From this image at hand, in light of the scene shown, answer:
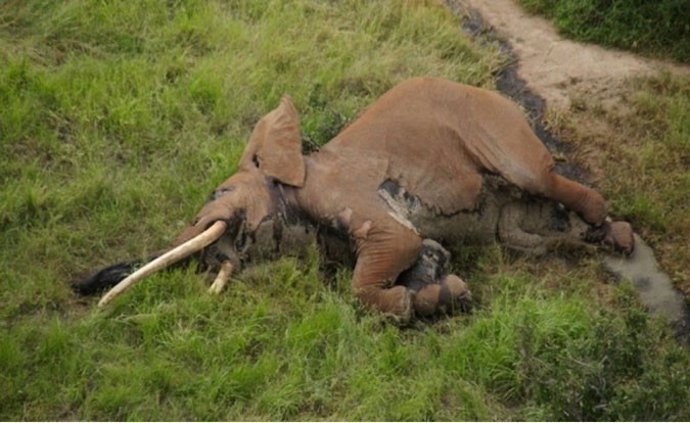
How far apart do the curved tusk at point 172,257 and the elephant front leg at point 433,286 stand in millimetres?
1053

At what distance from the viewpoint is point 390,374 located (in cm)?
606

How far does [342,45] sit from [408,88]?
5.91ft

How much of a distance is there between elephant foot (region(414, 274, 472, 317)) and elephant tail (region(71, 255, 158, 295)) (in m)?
1.46

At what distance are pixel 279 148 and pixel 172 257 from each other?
986 mm

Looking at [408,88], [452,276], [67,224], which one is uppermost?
[408,88]

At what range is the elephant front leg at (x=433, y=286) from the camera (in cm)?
662

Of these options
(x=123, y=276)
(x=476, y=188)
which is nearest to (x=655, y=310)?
(x=476, y=188)

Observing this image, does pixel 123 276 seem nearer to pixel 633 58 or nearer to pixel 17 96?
pixel 17 96

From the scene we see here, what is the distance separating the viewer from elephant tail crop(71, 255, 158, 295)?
21.7ft

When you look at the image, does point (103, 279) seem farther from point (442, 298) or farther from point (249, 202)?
point (442, 298)

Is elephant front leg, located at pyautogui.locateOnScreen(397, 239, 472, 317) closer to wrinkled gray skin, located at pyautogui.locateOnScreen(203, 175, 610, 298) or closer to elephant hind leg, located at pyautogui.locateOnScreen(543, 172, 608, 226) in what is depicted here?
wrinkled gray skin, located at pyautogui.locateOnScreen(203, 175, 610, 298)

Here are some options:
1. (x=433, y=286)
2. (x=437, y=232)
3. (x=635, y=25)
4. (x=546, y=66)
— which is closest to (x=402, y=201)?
(x=437, y=232)

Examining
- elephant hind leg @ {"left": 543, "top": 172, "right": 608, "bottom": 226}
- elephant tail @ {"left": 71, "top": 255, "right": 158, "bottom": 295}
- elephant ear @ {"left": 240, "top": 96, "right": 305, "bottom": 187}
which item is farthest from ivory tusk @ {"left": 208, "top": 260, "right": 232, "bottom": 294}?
elephant hind leg @ {"left": 543, "top": 172, "right": 608, "bottom": 226}

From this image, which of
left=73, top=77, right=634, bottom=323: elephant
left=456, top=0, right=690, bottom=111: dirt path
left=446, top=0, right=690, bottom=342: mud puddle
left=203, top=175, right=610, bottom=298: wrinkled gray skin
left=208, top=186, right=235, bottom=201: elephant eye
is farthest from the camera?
left=456, top=0, right=690, bottom=111: dirt path
